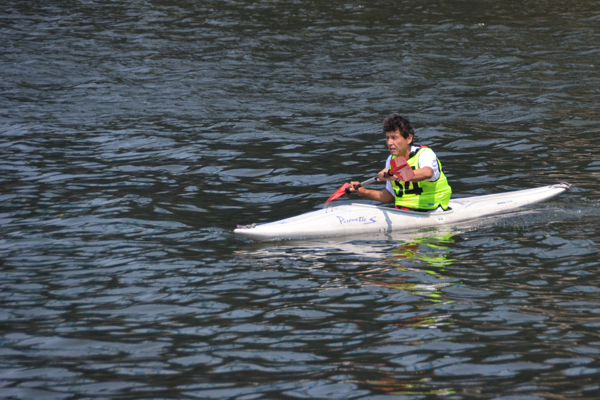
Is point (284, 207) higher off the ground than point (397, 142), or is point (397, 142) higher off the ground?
point (397, 142)

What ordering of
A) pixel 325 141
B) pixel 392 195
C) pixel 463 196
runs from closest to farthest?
pixel 392 195, pixel 463 196, pixel 325 141

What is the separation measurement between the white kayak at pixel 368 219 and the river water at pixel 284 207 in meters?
0.18

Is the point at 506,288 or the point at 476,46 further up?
the point at 476,46

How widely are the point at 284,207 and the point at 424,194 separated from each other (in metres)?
1.64

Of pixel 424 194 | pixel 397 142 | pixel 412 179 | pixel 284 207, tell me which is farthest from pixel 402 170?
pixel 284 207

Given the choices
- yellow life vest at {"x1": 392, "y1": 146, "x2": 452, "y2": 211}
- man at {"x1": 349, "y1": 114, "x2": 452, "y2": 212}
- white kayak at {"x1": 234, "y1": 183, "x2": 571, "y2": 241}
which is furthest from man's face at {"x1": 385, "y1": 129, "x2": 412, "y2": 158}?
white kayak at {"x1": 234, "y1": 183, "x2": 571, "y2": 241}

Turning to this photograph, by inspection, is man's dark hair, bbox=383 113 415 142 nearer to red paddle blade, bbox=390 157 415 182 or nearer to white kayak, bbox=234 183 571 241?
red paddle blade, bbox=390 157 415 182

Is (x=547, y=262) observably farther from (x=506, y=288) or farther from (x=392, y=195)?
(x=392, y=195)

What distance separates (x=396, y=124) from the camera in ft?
22.3

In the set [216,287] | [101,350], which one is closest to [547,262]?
[216,287]

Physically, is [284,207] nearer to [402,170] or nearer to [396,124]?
[402,170]

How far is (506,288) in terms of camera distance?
505 cm

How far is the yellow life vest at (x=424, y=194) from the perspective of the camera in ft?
23.6

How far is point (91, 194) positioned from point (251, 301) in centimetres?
377
